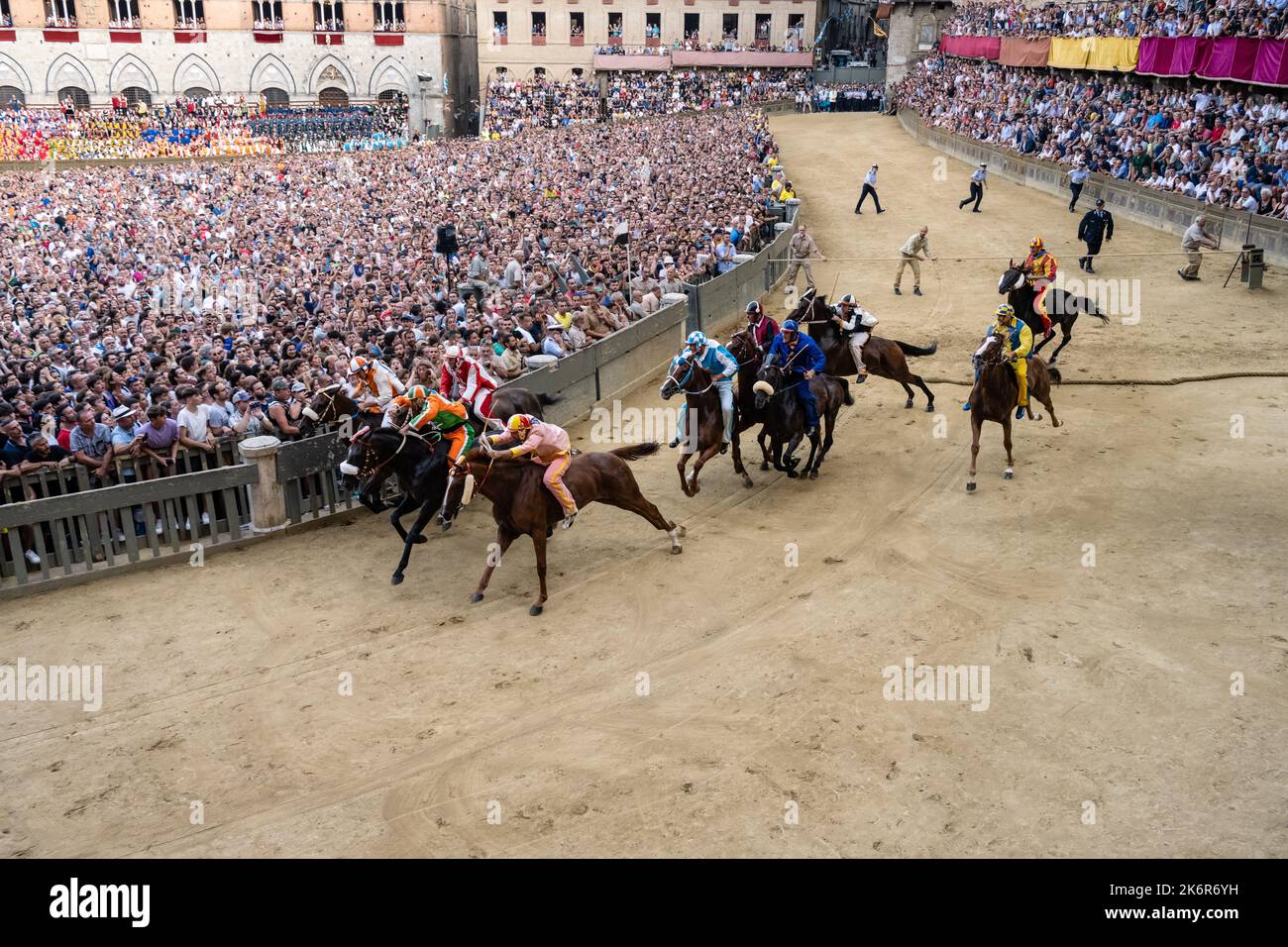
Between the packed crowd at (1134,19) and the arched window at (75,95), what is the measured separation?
5288 centimetres

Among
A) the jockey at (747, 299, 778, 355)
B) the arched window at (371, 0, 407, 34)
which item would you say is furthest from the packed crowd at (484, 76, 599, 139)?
the jockey at (747, 299, 778, 355)

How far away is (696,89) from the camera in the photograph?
220 ft

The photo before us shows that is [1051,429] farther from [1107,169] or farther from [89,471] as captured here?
[1107,169]

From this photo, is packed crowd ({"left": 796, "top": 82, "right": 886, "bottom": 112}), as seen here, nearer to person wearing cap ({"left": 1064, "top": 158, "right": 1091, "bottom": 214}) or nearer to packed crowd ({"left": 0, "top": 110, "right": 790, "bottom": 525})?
packed crowd ({"left": 0, "top": 110, "right": 790, "bottom": 525})

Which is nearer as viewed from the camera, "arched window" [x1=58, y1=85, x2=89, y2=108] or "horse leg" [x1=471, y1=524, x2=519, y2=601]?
"horse leg" [x1=471, y1=524, x2=519, y2=601]

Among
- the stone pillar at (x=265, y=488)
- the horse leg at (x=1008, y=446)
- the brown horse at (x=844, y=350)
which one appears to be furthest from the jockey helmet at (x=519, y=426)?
the horse leg at (x=1008, y=446)

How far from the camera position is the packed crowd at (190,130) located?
5256 cm

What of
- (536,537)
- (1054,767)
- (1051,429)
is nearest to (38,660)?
(536,537)

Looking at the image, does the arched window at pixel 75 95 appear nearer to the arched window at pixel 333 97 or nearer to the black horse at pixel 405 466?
the arched window at pixel 333 97

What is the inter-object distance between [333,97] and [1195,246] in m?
61.3

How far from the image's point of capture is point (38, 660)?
1015 centimetres

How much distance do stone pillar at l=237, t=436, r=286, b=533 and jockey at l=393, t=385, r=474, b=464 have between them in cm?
188

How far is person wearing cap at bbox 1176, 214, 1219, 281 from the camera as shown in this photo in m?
23.2

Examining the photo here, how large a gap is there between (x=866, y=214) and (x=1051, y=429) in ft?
60.0
